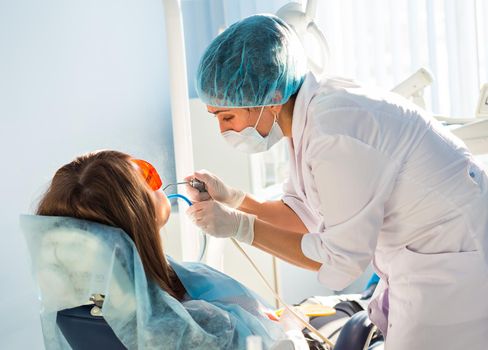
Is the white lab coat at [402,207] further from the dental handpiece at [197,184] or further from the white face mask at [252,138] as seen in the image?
the dental handpiece at [197,184]

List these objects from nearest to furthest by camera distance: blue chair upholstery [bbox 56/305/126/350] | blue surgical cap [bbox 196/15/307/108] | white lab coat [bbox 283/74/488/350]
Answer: blue chair upholstery [bbox 56/305/126/350]
white lab coat [bbox 283/74/488/350]
blue surgical cap [bbox 196/15/307/108]

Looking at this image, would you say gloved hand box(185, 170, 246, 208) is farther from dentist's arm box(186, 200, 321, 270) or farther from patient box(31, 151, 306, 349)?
patient box(31, 151, 306, 349)

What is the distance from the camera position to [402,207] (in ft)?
4.80

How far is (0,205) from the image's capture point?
169 cm

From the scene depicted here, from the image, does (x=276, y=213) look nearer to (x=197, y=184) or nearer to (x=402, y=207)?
(x=197, y=184)

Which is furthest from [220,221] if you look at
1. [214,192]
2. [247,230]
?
[214,192]

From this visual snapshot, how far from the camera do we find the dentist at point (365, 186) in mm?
1409

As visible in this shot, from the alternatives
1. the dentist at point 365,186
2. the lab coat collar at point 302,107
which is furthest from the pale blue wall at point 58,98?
the lab coat collar at point 302,107

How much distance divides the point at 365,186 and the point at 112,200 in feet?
1.67

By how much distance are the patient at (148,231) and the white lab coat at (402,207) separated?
24cm

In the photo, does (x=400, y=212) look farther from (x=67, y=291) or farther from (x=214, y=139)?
(x=214, y=139)

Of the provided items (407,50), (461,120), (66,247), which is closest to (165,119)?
(66,247)

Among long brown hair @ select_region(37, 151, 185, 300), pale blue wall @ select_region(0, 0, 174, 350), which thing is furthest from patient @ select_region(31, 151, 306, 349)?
pale blue wall @ select_region(0, 0, 174, 350)

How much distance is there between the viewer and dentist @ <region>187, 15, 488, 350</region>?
1.41m
